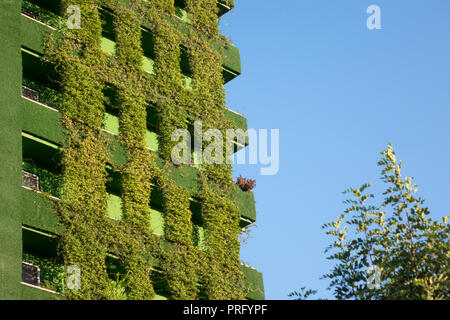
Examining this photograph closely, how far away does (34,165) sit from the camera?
23922mm

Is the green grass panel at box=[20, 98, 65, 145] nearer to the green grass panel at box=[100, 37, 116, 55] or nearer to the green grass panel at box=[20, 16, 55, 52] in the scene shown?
the green grass panel at box=[20, 16, 55, 52]

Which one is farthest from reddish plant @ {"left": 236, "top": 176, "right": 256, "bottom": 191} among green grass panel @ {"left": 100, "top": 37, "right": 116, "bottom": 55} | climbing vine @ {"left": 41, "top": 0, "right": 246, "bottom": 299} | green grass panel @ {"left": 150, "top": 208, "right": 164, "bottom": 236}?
green grass panel @ {"left": 100, "top": 37, "right": 116, "bottom": 55}

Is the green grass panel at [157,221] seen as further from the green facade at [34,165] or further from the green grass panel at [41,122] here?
the green grass panel at [41,122]

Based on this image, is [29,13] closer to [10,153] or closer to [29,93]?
[29,93]

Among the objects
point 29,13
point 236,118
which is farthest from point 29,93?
point 236,118

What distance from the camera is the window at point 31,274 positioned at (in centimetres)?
2204

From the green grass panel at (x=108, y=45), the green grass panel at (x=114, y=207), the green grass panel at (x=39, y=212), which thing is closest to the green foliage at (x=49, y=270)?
the green grass panel at (x=39, y=212)

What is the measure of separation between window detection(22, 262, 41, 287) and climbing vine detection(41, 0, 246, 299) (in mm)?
1337

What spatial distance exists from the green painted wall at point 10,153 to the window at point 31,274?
1840 mm

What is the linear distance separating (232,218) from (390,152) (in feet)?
48.1

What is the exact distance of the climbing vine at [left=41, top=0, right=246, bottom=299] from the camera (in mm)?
23125

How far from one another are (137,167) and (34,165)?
13.4 ft

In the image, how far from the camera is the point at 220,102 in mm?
31094
